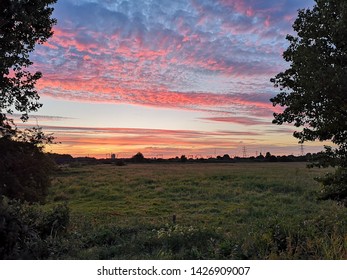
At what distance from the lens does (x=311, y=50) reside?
1455cm

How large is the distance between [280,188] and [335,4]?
26.1 metres

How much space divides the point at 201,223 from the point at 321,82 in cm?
1060

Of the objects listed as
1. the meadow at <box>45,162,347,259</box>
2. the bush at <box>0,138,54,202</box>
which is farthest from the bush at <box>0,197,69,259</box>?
the bush at <box>0,138,54,202</box>

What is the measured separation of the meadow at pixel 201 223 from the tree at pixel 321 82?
8.66ft

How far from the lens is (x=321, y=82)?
13344mm

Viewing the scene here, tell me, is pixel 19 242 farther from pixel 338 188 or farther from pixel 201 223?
pixel 201 223

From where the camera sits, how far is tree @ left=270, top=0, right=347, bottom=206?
13.5 metres

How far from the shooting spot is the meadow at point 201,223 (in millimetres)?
9000

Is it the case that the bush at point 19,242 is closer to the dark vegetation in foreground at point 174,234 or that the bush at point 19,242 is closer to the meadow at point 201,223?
the dark vegetation in foreground at point 174,234

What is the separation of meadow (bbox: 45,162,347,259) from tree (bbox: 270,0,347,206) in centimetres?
264

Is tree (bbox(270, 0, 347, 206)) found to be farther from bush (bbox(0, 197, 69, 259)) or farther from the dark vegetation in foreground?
bush (bbox(0, 197, 69, 259))

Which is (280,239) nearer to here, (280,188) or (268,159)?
(280,188)

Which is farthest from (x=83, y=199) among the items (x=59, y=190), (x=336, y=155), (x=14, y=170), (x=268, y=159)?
(x=268, y=159)

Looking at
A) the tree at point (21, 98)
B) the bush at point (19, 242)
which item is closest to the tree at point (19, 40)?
the tree at point (21, 98)
